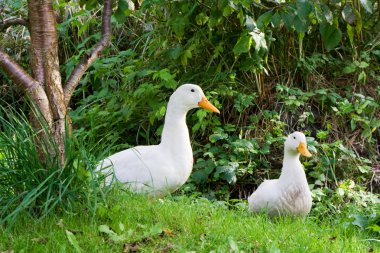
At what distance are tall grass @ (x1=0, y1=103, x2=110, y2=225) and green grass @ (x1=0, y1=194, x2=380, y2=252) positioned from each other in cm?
9

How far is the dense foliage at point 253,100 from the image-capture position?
21.6 ft

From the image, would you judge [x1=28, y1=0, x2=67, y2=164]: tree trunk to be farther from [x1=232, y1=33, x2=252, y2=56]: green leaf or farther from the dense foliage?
the dense foliage

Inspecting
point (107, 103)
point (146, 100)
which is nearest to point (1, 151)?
point (146, 100)

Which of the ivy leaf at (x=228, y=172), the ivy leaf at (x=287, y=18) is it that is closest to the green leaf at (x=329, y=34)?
the ivy leaf at (x=287, y=18)

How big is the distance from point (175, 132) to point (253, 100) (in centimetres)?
200

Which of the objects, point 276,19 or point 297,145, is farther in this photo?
point 297,145

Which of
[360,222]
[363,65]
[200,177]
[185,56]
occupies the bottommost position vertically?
[200,177]

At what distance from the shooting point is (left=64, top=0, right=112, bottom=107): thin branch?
4277 millimetres

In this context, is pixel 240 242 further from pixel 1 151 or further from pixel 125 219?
pixel 1 151

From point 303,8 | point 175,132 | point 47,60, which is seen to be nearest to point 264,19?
point 303,8

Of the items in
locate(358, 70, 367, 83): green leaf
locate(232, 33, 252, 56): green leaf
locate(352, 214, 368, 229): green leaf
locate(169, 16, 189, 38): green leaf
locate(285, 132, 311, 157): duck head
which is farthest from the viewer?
locate(358, 70, 367, 83): green leaf

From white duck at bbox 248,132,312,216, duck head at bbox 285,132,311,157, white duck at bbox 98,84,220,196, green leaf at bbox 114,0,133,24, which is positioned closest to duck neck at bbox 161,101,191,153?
white duck at bbox 98,84,220,196

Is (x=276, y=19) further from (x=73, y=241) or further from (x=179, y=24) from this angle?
(x=179, y=24)

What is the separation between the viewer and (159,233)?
12.2 feet
